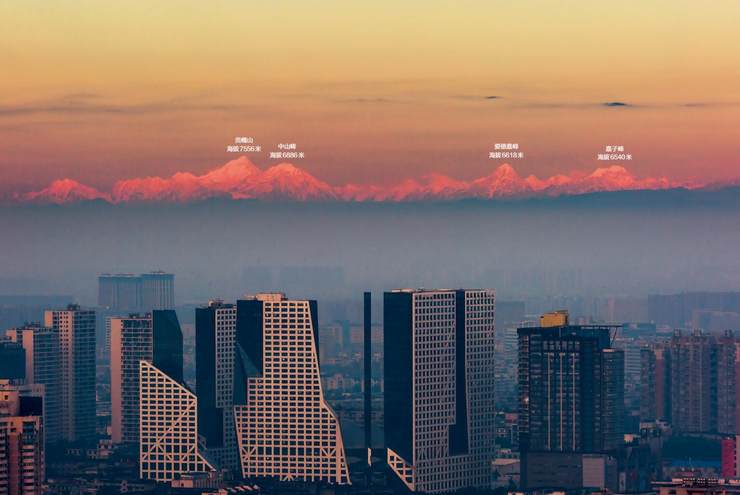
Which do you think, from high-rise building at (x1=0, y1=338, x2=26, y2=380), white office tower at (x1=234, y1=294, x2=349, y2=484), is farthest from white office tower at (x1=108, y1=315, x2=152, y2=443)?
white office tower at (x1=234, y1=294, x2=349, y2=484)

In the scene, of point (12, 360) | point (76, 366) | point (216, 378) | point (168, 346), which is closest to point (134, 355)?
point (168, 346)

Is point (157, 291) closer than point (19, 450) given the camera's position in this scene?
No

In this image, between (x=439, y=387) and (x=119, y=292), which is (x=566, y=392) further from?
(x=119, y=292)

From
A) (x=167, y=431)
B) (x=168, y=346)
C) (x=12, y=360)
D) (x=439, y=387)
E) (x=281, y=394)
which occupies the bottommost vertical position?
(x=167, y=431)

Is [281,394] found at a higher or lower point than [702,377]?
lower

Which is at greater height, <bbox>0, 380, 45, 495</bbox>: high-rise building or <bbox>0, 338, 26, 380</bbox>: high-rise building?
<bbox>0, 338, 26, 380</bbox>: high-rise building

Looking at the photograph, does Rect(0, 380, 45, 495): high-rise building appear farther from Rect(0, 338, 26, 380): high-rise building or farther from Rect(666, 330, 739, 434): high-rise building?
Rect(666, 330, 739, 434): high-rise building
